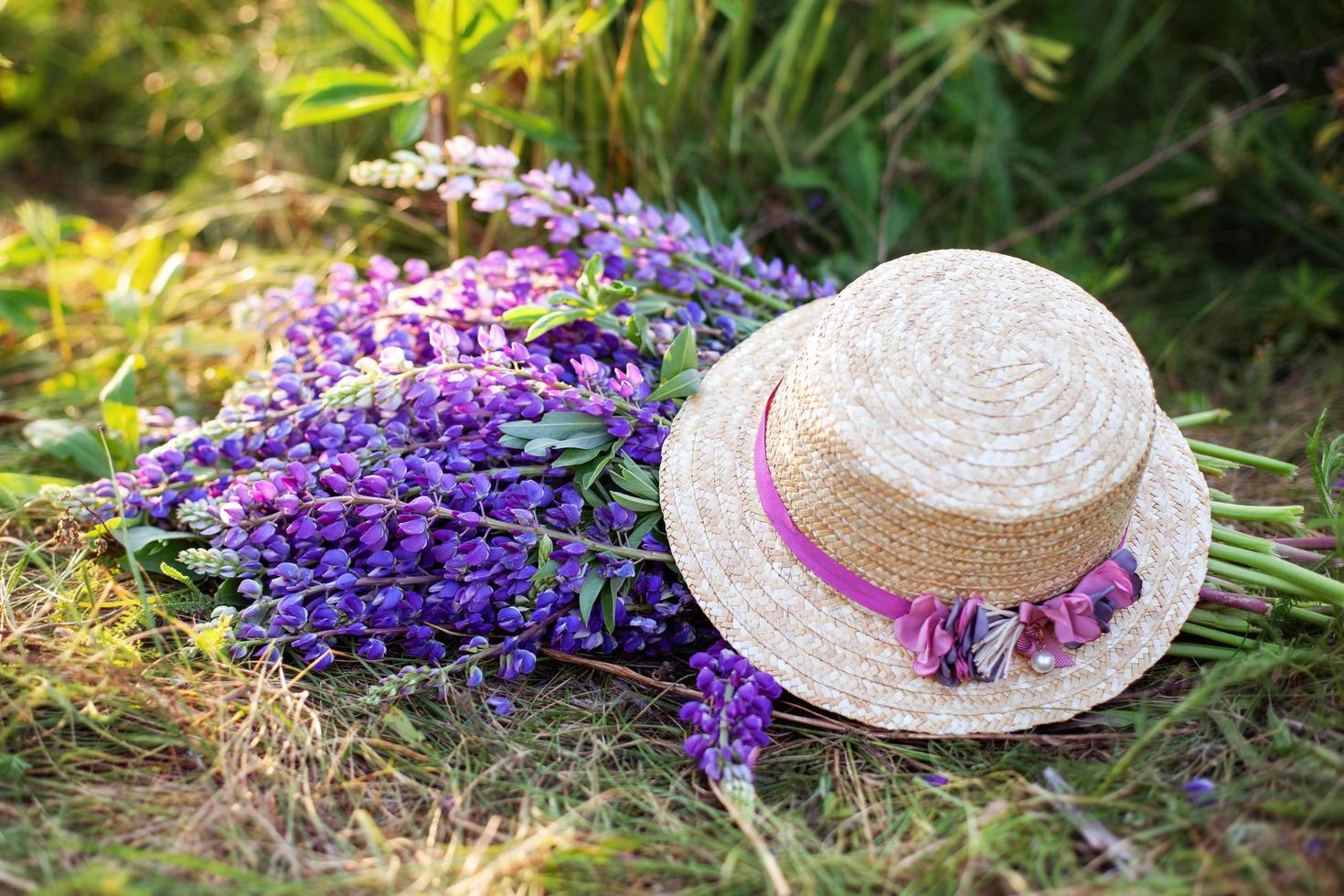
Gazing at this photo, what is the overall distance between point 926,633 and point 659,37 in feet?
4.88

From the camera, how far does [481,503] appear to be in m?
1.73

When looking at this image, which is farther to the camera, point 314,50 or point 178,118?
point 178,118

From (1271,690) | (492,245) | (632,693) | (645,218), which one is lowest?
(632,693)

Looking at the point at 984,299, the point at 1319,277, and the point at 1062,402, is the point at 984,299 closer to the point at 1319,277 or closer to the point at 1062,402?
the point at 1062,402

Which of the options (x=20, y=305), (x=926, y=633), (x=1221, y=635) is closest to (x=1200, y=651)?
(x=1221, y=635)

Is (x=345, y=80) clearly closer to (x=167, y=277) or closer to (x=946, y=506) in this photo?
(x=167, y=277)

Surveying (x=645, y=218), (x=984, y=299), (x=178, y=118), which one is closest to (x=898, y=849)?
(x=984, y=299)

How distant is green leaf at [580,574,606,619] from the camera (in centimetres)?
164

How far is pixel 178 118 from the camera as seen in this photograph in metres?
3.74

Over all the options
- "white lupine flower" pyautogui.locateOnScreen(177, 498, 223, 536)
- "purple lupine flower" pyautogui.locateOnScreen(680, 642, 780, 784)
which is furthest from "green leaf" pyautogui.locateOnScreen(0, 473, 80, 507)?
"purple lupine flower" pyautogui.locateOnScreen(680, 642, 780, 784)

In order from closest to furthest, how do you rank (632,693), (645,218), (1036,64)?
1. (632,693)
2. (645,218)
3. (1036,64)

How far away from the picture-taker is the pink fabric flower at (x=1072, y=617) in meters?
1.53

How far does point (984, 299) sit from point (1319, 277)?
6.32 ft

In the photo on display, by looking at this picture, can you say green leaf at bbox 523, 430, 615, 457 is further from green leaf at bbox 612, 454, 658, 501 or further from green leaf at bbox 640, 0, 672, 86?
green leaf at bbox 640, 0, 672, 86
